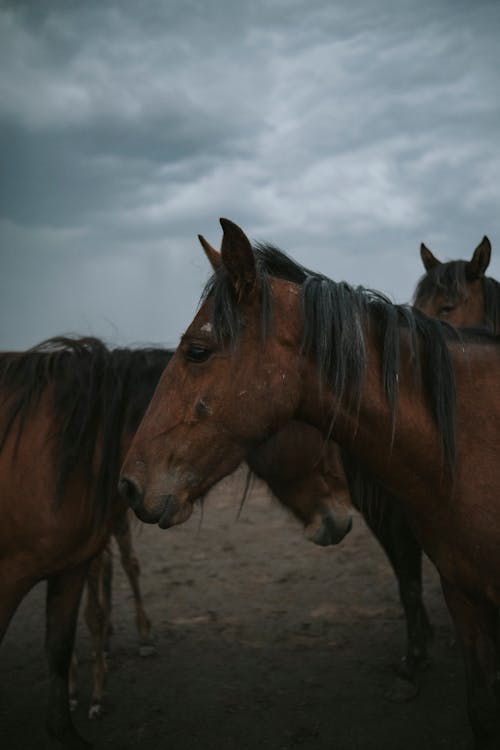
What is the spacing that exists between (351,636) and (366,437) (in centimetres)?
336

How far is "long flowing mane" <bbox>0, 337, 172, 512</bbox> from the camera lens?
10.3 ft

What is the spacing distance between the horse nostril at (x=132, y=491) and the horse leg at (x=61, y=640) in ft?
4.37

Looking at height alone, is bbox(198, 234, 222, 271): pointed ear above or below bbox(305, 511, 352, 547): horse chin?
above

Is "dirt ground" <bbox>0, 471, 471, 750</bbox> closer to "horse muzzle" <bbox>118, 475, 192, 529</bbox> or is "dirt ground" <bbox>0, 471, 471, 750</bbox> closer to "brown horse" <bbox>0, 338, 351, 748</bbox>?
"brown horse" <bbox>0, 338, 351, 748</bbox>

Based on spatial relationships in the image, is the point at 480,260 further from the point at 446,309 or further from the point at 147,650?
the point at 147,650

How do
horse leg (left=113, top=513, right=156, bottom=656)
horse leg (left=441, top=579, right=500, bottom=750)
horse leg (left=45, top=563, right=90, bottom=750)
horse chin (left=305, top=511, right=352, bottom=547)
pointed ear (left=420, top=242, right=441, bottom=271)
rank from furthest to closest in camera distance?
1. pointed ear (left=420, top=242, right=441, bottom=271)
2. horse leg (left=113, top=513, right=156, bottom=656)
3. horse leg (left=45, top=563, right=90, bottom=750)
4. horse chin (left=305, top=511, right=352, bottom=547)
5. horse leg (left=441, top=579, right=500, bottom=750)

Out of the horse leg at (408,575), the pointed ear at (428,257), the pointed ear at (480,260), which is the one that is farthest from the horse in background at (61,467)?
the pointed ear at (428,257)

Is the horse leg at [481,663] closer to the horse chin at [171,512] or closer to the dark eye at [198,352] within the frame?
the horse chin at [171,512]

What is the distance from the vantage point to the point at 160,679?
443 cm

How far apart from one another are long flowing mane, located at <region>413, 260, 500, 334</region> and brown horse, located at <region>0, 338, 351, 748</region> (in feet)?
8.04

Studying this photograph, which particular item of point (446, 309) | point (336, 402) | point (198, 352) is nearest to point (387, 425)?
point (336, 402)

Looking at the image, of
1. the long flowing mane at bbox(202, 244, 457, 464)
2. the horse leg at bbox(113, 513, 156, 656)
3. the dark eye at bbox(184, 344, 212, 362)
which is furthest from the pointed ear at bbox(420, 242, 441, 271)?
the dark eye at bbox(184, 344, 212, 362)

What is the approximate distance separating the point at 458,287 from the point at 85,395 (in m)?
3.04

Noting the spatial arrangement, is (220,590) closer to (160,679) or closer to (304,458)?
(160,679)
